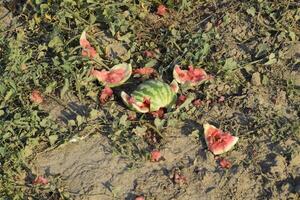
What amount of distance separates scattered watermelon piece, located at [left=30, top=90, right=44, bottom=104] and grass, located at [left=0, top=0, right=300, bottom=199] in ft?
0.15

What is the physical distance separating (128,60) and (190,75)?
1.80 ft

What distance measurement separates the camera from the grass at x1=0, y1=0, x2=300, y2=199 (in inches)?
172

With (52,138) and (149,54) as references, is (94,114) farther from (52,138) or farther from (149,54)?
(149,54)

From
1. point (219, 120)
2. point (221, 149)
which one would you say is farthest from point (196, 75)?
point (221, 149)

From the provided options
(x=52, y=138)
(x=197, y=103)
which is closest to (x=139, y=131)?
(x=197, y=103)

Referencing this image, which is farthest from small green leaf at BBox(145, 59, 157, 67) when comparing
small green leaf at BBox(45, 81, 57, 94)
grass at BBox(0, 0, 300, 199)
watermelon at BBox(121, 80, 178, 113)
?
small green leaf at BBox(45, 81, 57, 94)

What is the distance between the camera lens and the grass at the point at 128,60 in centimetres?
437

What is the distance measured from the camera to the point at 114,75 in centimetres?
473

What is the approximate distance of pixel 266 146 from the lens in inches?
168

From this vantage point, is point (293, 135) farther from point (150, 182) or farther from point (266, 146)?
point (150, 182)

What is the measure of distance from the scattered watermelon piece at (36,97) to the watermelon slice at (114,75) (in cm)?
42

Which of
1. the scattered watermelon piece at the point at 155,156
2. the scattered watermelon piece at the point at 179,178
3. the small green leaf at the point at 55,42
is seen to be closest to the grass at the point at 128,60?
the small green leaf at the point at 55,42

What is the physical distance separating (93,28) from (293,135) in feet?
6.25

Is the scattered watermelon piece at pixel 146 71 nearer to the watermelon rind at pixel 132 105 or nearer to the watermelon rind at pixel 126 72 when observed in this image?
the watermelon rind at pixel 126 72
